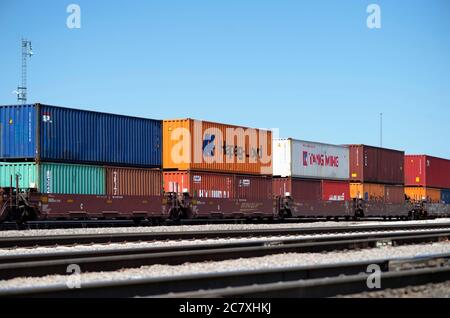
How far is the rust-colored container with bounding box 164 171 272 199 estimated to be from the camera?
2978 cm

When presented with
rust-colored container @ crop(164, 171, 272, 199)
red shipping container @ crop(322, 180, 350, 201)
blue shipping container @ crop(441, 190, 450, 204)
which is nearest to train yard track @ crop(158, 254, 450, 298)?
rust-colored container @ crop(164, 171, 272, 199)

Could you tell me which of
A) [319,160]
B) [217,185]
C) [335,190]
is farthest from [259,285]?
[335,190]

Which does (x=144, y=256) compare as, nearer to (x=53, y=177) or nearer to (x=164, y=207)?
(x=53, y=177)

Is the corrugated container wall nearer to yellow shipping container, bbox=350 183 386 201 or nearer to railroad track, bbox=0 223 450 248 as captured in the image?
railroad track, bbox=0 223 450 248

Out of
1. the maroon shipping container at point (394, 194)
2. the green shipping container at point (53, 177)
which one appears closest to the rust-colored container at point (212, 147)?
the green shipping container at point (53, 177)

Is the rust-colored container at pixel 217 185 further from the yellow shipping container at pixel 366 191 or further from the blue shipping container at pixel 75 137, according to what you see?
the yellow shipping container at pixel 366 191

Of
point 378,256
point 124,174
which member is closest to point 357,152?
point 124,174

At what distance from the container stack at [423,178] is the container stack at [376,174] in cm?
236

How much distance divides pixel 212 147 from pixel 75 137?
7483mm

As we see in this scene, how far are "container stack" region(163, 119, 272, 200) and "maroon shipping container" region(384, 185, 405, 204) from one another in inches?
509

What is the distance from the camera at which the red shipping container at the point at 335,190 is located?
3916 centimetres

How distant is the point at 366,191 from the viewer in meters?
41.7

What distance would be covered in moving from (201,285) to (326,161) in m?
31.6

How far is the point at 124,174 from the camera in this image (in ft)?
89.2
